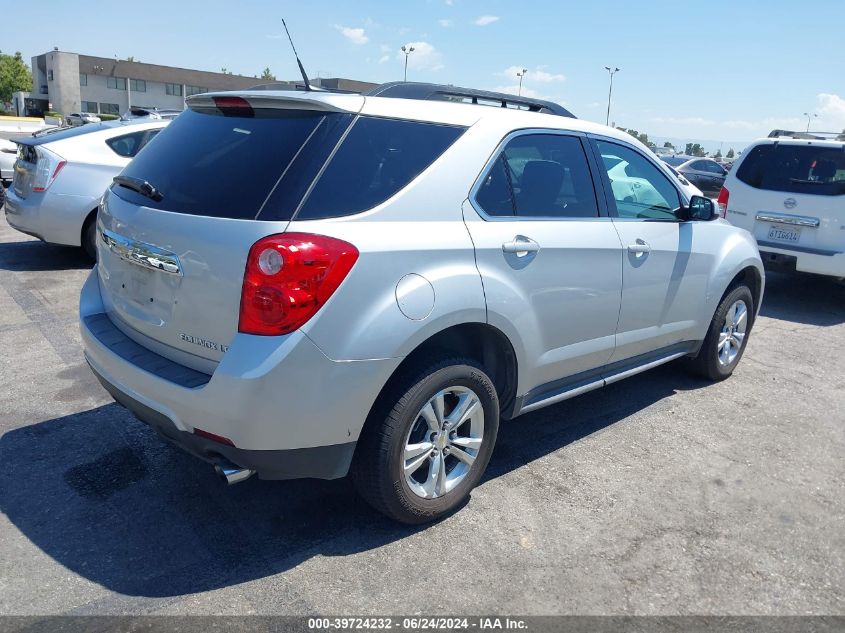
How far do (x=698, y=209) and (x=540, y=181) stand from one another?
4.81 ft

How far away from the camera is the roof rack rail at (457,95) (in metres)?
3.42

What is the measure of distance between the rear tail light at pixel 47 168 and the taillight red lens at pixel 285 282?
5810mm

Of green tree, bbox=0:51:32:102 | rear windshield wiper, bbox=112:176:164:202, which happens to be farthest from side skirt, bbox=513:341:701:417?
green tree, bbox=0:51:32:102

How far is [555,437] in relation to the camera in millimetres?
4301

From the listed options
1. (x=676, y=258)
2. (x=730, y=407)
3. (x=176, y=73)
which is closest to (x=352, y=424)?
(x=676, y=258)

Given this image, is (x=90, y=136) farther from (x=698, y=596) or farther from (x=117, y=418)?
(x=698, y=596)

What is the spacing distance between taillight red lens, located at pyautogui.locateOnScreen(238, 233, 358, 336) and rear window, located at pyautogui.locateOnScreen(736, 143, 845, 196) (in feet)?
23.6

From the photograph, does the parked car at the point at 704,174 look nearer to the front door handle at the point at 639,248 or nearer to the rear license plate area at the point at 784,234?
the rear license plate area at the point at 784,234

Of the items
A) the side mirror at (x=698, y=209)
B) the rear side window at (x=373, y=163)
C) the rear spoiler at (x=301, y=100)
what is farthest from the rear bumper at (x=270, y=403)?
the side mirror at (x=698, y=209)

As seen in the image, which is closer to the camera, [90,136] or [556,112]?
[556,112]

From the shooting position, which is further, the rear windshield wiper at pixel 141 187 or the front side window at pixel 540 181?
the front side window at pixel 540 181

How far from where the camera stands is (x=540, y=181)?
3.68 metres

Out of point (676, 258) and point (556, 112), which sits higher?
point (556, 112)

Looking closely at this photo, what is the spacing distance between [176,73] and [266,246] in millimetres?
80131
